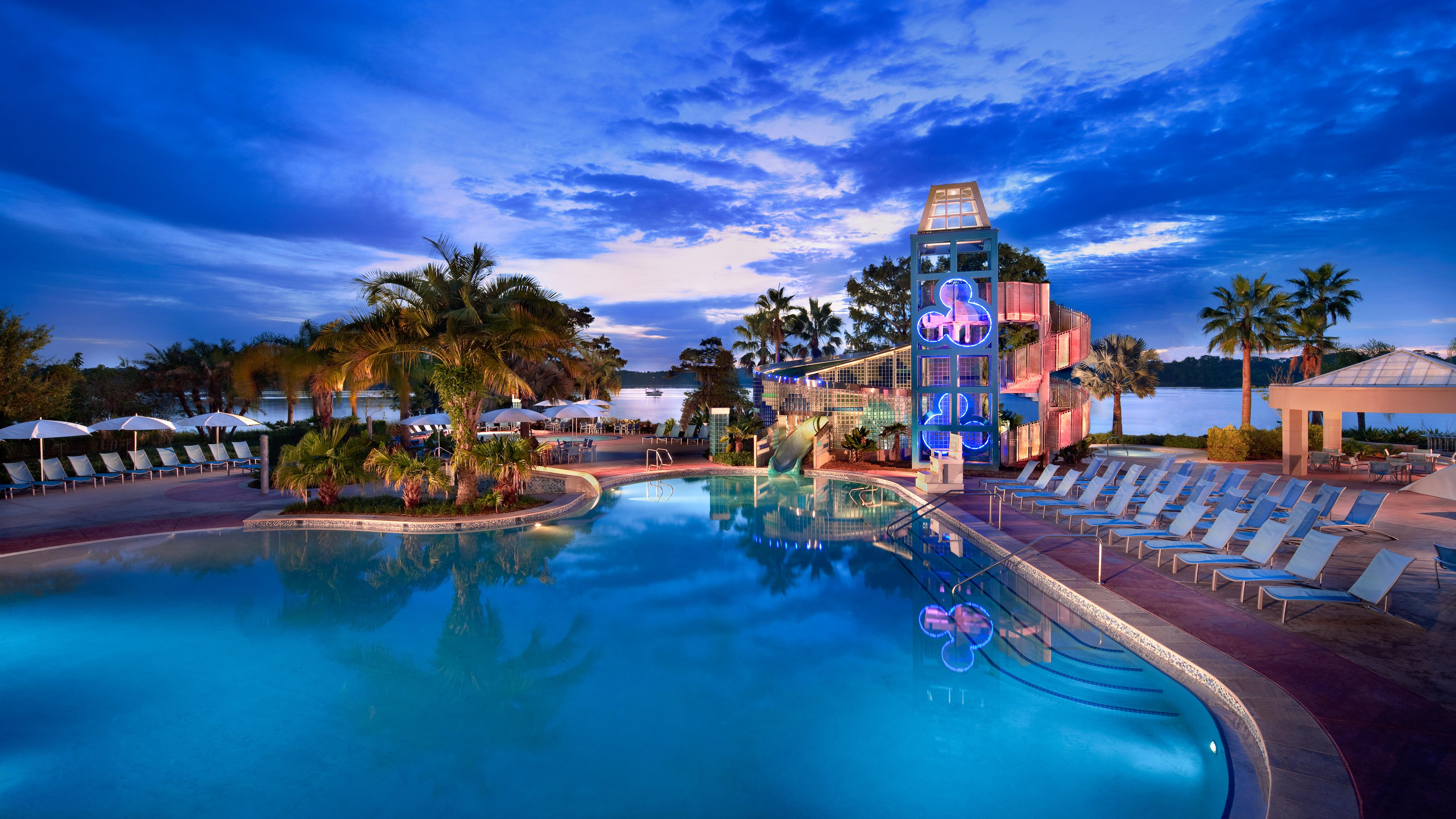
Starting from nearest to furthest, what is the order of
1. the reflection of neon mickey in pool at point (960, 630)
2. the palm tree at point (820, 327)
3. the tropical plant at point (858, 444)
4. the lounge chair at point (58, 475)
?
the reflection of neon mickey in pool at point (960, 630) < the lounge chair at point (58, 475) < the tropical plant at point (858, 444) < the palm tree at point (820, 327)

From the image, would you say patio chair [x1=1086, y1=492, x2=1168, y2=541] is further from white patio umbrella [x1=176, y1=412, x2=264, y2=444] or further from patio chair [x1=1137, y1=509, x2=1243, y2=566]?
white patio umbrella [x1=176, y1=412, x2=264, y2=444]

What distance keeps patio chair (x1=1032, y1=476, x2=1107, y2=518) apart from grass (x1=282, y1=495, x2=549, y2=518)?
990 centimetres

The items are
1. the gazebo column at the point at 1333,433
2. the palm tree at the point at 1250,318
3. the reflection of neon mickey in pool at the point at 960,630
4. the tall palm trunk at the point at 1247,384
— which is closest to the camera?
the reflection of neon mickey in pool at the point at 960,630

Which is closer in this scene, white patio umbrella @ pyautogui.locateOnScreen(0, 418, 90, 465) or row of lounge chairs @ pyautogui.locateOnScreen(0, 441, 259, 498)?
white patio umbrella @ pyautogui.locateOnScreen(0, 418, 90, 465)

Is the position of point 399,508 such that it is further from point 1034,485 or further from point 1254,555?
point 1254,555

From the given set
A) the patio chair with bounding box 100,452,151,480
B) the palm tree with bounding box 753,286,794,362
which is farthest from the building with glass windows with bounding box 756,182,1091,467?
the patio chair with bounding box 100,452,151,480

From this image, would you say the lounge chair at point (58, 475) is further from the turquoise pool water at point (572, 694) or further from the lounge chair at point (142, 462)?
the turquoise pool water at point (572, 694)

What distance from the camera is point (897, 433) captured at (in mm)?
19906

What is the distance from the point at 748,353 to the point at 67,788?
36746 millimetres

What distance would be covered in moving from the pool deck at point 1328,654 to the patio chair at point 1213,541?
30cm

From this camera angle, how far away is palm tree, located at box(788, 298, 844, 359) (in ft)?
140

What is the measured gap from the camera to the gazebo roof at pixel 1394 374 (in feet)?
43.6

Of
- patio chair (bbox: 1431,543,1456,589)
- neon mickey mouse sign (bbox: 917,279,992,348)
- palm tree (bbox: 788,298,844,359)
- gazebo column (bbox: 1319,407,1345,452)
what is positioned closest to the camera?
patio chair (bbox: 1431,543,1456,589)

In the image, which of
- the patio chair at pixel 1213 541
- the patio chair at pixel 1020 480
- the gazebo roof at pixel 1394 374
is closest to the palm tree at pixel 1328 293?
the gazebo roof at pixel 1394 374
